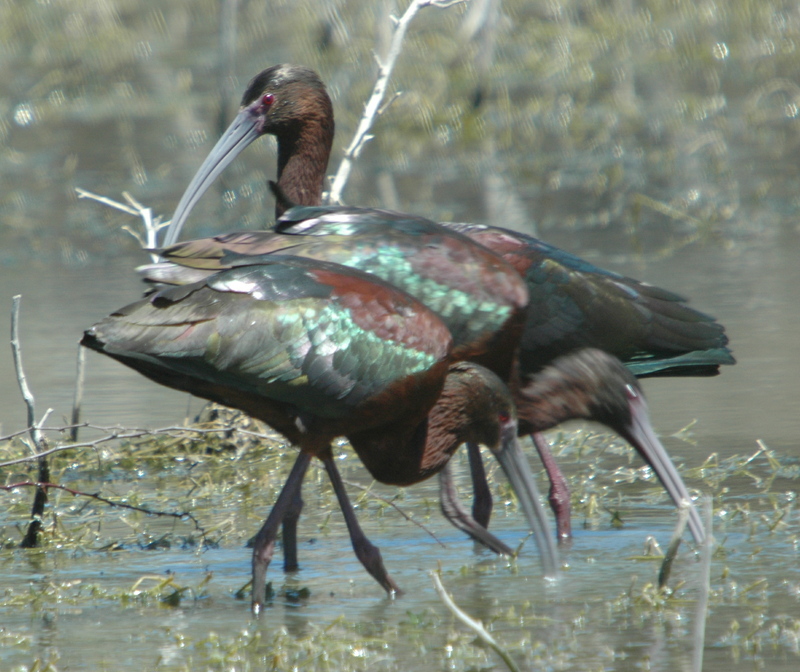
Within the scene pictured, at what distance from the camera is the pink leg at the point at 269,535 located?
492cm

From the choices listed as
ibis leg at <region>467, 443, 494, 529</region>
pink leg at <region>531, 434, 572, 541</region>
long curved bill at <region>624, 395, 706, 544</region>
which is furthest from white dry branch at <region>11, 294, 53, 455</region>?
long curved bill at <region>624, 395, 706, 544</region>

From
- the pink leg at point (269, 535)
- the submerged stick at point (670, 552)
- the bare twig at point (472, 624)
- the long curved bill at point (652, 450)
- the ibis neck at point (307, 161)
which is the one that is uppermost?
the ibis neck at point (307, 161)

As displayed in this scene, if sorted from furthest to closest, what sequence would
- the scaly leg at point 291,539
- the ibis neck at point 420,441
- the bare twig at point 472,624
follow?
1. the scaly leg at point 291,539
2. the ibis neck at point 420,441
3. the bare twig at point 472,624

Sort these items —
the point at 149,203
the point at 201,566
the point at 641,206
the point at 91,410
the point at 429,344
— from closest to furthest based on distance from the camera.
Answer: the point at 429,344, the point at 201,566, the point at 91,410, the point at 641,206, the point at 149,203

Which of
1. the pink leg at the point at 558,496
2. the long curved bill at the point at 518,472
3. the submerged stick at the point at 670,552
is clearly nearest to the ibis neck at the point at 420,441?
the long curved bill at the point at 518,472

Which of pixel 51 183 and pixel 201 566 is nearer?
pixel 201 566

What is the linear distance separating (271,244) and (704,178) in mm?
7834

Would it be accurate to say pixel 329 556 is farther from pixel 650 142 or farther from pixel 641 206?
pixel 650 142

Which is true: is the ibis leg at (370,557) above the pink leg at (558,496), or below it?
below

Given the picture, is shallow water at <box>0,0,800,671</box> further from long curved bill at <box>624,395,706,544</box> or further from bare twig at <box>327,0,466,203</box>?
bare twig at <box>327,0,466,203</box>

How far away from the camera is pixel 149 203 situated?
12.8 metres

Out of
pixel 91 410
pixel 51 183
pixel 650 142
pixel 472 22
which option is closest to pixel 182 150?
pixel 51 183

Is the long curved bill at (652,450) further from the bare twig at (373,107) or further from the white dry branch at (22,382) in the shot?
the bare twig at (373,107)

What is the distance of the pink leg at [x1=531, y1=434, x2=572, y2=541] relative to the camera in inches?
225
